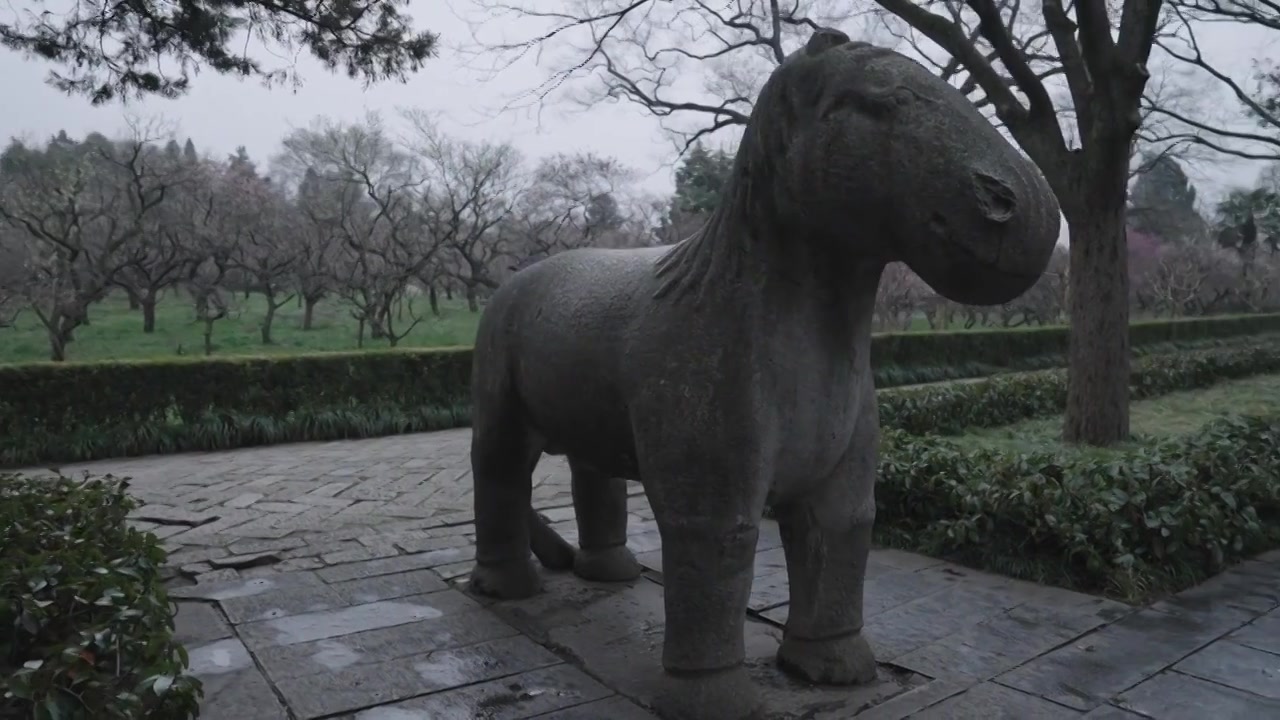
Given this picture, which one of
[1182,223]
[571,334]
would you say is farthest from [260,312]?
[1182,223]

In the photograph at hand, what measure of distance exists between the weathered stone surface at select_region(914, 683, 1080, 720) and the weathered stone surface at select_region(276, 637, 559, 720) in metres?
1.34

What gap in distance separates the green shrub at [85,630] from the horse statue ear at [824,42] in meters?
2.19

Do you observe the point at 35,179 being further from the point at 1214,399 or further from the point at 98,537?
the point at 1214,399

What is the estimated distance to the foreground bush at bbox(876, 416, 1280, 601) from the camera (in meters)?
4.06

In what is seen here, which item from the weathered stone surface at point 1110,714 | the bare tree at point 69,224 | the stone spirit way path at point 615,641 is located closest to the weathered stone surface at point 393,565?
the stone spirit way path at point 615,641

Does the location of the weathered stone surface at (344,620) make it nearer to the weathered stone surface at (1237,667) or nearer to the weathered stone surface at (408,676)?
the weathered stone surface at (408,676)

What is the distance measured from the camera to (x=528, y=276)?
138 inches

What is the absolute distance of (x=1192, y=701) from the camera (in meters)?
2.78

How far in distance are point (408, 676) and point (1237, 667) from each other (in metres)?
2.95

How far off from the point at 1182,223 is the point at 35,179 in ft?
138

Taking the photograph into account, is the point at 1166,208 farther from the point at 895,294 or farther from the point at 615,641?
the point at 615,641

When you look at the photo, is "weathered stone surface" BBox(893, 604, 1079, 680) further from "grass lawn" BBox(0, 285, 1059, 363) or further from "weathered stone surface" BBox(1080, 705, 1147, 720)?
"grass lawn" BBox(0, 285, 1059, 363)

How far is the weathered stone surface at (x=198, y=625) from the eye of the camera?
11.2 feet

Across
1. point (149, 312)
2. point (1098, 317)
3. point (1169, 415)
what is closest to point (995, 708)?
point (1098, 317)
